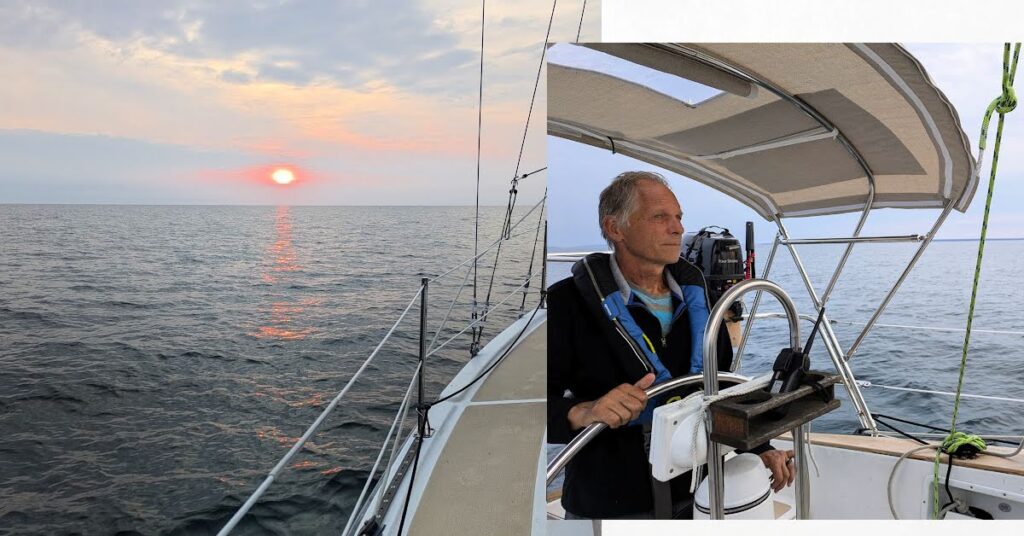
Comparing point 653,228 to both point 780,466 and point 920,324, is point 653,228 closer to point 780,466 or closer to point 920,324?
point 780,466

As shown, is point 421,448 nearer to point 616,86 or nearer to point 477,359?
point 477,359

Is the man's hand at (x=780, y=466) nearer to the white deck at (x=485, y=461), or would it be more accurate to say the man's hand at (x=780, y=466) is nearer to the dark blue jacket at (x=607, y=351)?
the dark blue jacket at (x=607, y=351)

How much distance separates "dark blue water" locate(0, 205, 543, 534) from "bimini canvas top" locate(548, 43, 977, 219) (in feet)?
6.89

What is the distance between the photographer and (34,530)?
5.81 m

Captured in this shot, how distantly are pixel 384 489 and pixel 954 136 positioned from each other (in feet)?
6.21

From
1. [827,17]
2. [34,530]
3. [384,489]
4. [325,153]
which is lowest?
[34,530]

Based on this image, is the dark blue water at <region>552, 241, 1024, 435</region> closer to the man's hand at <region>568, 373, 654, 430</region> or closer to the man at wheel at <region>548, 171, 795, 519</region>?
the man at wheel at <region>548, 171, 795, 519</region>

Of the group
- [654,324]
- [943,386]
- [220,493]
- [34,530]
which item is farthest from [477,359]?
[34,530]

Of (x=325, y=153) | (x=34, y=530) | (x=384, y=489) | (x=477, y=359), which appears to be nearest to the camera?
(x=384, y=489)

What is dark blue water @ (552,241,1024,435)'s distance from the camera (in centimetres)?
150

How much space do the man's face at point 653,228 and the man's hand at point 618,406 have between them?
0.30m

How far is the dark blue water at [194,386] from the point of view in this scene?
19.2 feet

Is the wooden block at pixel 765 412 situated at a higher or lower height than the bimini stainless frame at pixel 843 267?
lower

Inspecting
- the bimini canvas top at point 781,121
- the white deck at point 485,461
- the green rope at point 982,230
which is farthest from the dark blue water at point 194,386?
the green rope at point 982,230
